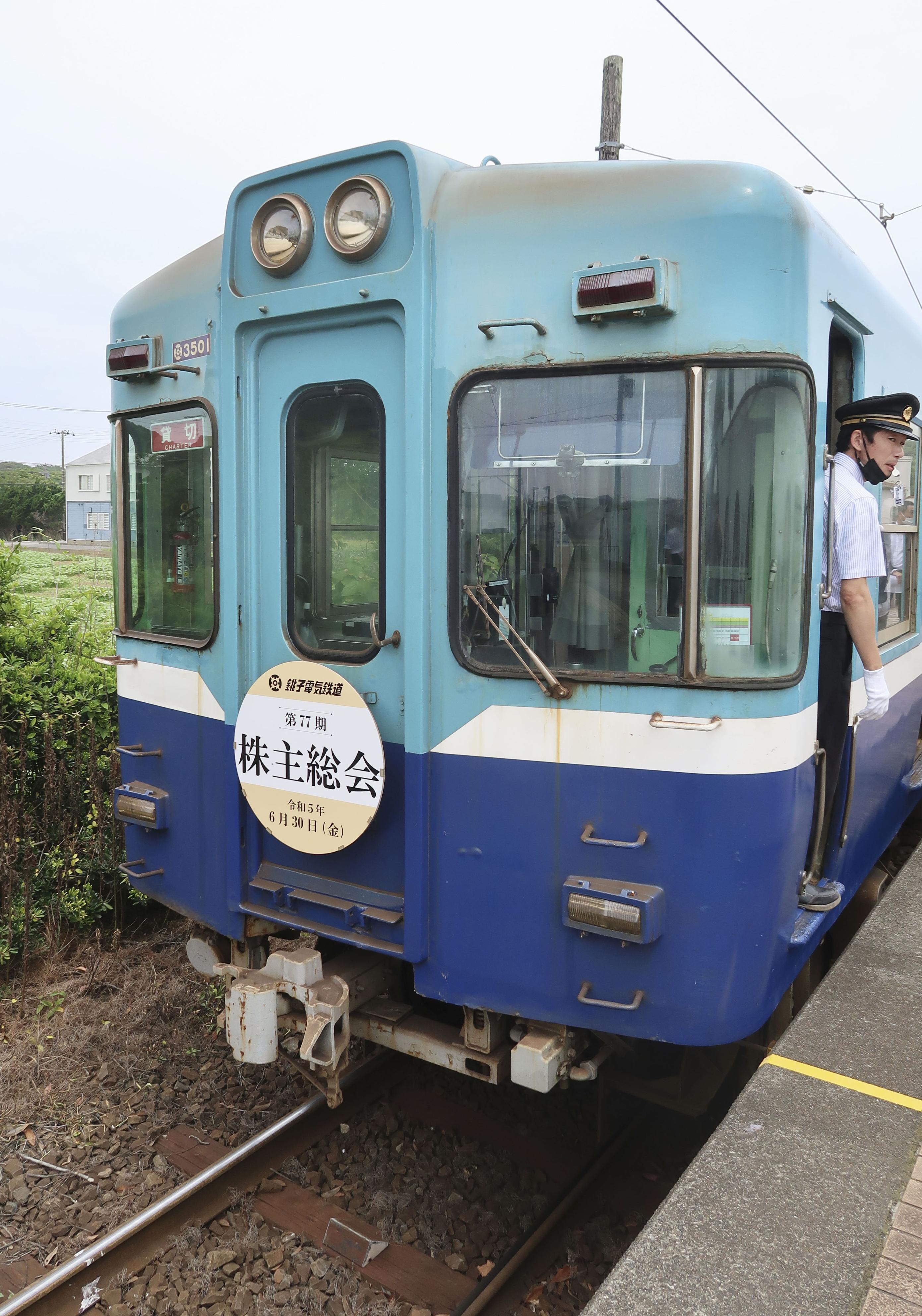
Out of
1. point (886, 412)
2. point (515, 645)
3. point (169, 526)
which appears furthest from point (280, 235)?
point (886, 412)

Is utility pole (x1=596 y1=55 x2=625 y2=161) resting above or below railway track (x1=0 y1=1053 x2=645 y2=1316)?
above

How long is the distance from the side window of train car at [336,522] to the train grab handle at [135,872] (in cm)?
119

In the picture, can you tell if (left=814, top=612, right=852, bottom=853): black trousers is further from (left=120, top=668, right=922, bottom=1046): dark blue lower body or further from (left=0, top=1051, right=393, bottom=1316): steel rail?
(left=0, top=1051, right=393, bottom=1316): steel rail

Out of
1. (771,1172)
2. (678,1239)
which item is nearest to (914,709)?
(771,1172)

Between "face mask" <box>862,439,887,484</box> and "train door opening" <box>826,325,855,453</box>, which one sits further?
"train door opening" <box>826,325,855,453</box>

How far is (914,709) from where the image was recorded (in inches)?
209

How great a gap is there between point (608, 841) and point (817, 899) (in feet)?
3.28

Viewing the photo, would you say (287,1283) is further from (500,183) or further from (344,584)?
(500,183)

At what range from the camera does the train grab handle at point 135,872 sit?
3926mm

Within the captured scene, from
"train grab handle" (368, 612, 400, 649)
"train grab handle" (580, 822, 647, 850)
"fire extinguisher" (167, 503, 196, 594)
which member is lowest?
"train grab handle" (580, 822, 647, 850)

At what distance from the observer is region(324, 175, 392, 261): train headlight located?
302 centimetres

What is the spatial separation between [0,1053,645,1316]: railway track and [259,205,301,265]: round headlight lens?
10.2ft

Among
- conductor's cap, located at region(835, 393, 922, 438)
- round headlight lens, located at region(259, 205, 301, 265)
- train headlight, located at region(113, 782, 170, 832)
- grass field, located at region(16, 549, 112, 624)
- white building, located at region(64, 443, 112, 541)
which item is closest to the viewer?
round headlight lens, located at region(259, 205, 301, 265)

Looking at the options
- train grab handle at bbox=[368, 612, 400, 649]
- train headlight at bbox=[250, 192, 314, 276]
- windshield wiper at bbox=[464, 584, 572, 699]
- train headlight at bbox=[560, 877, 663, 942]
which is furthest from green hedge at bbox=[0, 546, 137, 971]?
train headlight at bbox=[560, 877, 663, 942]
